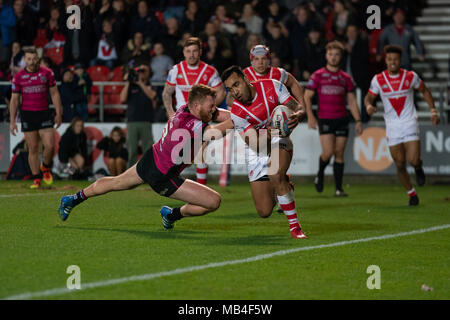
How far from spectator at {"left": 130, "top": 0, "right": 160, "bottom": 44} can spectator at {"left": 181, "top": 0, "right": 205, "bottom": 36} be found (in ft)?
2.14

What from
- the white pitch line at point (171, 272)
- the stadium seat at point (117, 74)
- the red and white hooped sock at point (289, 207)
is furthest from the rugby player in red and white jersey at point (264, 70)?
the stadium seat at point (117, 74)

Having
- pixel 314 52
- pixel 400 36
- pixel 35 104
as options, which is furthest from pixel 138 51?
pixel 400 36

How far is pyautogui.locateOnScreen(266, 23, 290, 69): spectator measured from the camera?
19297 millimetres

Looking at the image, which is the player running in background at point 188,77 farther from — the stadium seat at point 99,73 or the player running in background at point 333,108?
the stadium seat at point 99,73

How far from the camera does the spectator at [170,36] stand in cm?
1991

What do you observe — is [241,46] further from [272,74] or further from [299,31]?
[272,74]

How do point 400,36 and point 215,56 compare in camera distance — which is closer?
point 215,56

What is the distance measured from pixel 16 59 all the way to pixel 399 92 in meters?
9.44

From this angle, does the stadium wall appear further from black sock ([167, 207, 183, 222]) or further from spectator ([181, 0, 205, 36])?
black sock ([167, 207, 183, 222])

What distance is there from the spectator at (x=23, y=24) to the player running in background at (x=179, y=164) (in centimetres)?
1168

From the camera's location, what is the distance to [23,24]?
819 inches
